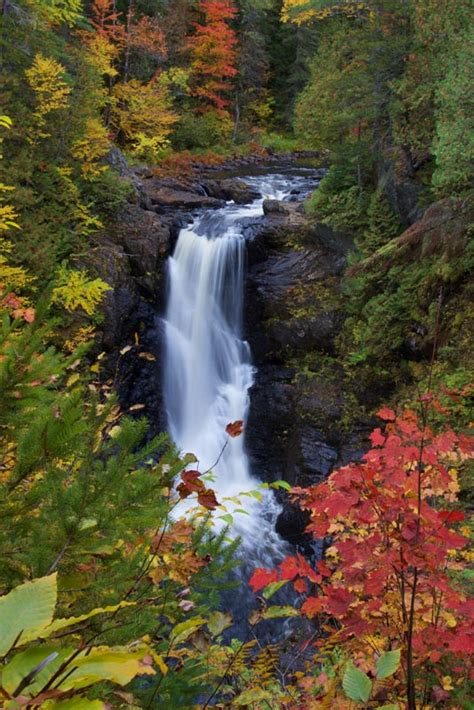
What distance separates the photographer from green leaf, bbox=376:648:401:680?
1255 millimetres

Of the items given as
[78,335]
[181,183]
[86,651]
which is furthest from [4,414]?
[181,183]

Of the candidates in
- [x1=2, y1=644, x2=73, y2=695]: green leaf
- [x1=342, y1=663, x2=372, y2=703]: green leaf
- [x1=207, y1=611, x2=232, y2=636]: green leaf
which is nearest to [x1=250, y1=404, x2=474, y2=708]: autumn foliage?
[x1=207, y1=611, x2=232, y2=636]: green leaf

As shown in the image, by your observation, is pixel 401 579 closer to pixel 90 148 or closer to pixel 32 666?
pixel 32 666

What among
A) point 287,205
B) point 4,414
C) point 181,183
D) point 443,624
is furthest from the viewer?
point 181,183

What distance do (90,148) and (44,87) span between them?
4.62 ft

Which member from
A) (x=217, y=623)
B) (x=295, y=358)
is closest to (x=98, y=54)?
(x=295, y=358)

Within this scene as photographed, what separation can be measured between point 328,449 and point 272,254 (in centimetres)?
518

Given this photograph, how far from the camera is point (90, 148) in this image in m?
9.59

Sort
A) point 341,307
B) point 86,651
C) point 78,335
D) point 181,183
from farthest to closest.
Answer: point 181,183 < point 341,307 < point 78,335 < point 86,651

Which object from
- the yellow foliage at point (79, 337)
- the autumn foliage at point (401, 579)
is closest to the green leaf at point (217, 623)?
the autumn foliage at point (401, 579)

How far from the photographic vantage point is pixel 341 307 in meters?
10.0

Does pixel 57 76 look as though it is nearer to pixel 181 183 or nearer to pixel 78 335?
pixel 78 335

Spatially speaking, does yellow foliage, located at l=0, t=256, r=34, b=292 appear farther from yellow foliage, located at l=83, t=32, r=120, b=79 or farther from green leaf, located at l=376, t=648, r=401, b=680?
green leaf, located at l=376, t=648, r=401, b=680

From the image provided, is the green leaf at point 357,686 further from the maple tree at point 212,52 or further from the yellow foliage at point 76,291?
the maple tree at point 212,52
